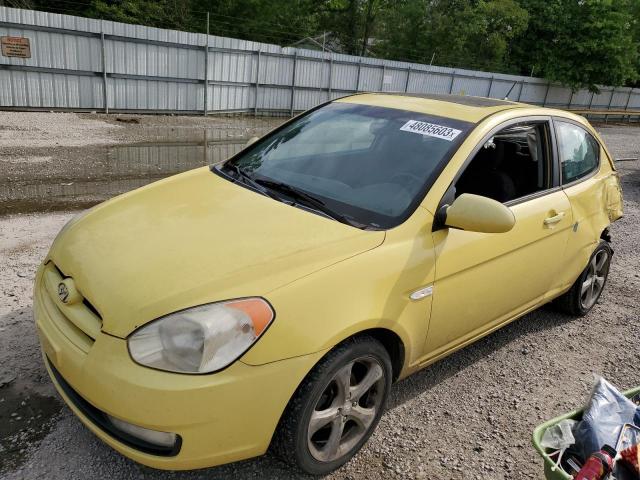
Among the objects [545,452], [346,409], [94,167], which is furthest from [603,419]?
[94,167]

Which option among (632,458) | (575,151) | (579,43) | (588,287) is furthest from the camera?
(579,43)

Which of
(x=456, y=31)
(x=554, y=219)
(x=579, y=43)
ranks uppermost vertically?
(x=579, y=43)

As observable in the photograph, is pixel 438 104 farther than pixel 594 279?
No

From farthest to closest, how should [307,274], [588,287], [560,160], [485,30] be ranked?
[485,30]
[588,287]
[560,160]
[307,274]

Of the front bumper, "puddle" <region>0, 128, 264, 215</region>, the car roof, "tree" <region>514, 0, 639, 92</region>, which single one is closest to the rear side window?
the car roof

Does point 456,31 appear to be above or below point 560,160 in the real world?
above

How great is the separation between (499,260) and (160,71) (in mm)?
13316

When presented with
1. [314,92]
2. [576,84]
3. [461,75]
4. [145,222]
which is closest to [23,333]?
[145,222]

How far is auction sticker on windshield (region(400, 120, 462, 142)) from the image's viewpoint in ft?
9.95

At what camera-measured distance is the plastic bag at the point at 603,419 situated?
221 cm

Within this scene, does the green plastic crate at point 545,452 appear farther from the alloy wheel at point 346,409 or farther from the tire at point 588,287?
the tire at point 588,287

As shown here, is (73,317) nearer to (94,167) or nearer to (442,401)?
(442,401)

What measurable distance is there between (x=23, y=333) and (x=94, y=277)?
1402 millimetres

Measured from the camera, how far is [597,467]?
201 cm
